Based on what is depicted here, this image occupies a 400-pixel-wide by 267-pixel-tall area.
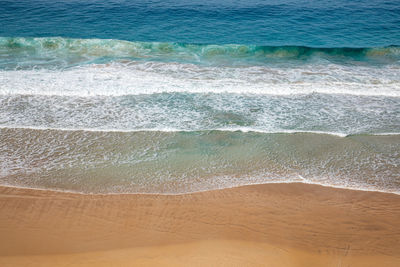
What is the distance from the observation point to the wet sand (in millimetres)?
4859

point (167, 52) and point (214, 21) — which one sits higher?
point (214, 21)

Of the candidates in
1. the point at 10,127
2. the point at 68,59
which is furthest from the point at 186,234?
the point at 68,59

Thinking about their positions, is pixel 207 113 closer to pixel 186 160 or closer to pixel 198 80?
pixel 186 160

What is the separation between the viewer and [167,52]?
14.9 metres

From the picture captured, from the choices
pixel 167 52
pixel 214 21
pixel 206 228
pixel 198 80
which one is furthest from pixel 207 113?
pixel 214 21

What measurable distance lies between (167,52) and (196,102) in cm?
598

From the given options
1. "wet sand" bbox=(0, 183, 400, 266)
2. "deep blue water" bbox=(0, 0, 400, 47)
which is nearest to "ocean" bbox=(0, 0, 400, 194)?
"deep blue water" bbox=(0, 0, 400, 47)

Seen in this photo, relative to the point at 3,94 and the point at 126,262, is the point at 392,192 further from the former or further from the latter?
the point at 3,94

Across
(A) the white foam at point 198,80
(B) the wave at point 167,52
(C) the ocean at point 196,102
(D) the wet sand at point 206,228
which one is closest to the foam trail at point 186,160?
(C) the ocean at point 196,102

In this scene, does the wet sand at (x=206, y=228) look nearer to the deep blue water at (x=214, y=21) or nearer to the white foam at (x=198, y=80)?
the white foam at (x=198, y=80)

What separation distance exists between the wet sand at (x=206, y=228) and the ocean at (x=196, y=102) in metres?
0.39

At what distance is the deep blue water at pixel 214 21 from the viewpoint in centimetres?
Result: 1683

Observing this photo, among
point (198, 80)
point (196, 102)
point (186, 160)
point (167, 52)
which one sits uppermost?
point (167, 52)

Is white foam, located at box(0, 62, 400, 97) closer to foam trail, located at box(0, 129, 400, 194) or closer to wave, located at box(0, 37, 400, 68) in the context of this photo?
wave, located at box(0, 37, 400, 68)
